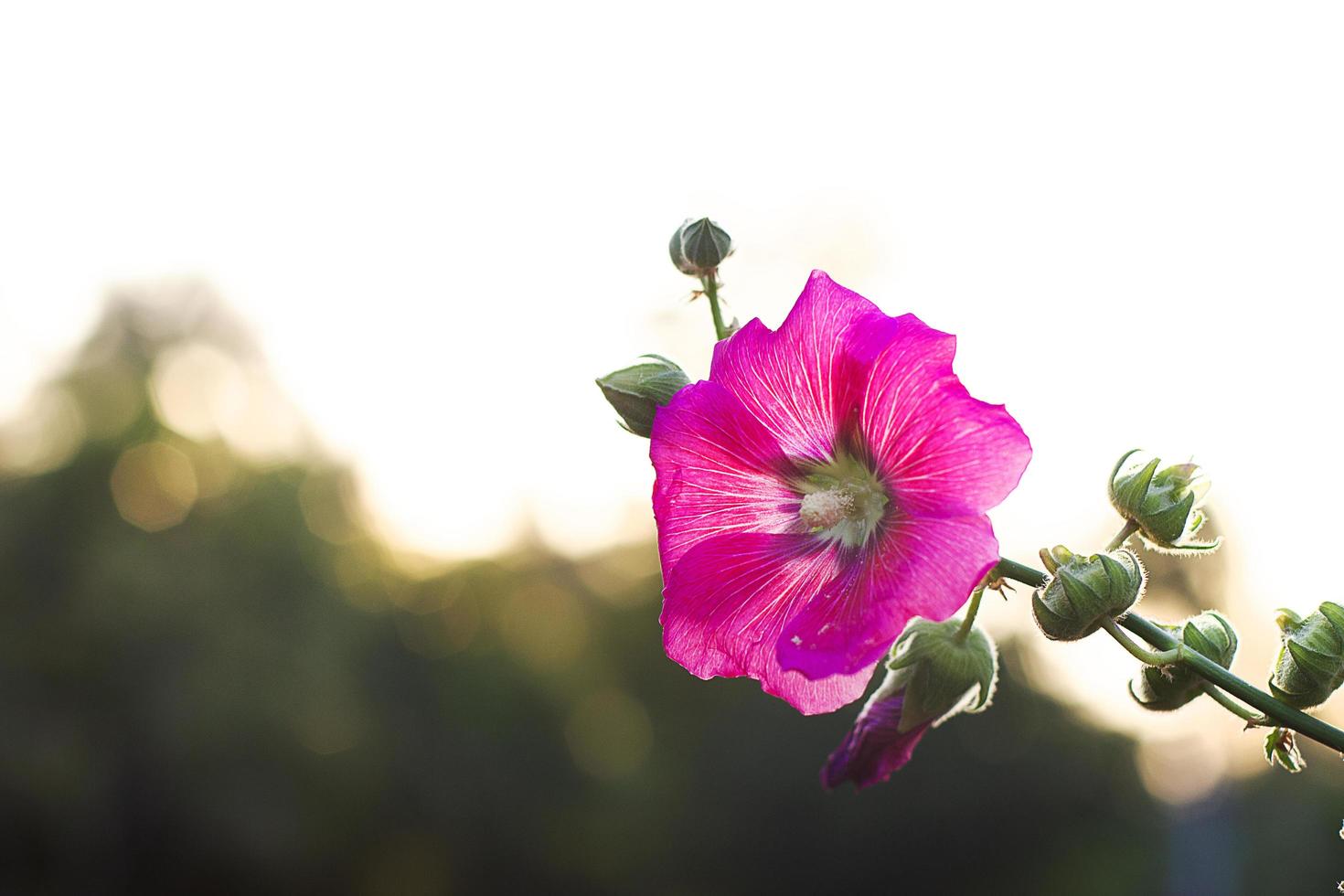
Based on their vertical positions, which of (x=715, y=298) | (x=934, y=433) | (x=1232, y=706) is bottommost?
(x=1232, y=706)

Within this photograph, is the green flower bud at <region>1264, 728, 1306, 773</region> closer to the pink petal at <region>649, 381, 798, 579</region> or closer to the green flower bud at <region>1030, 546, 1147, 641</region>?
the green flower bud at <region>1030, 546, 1147, 641</region>

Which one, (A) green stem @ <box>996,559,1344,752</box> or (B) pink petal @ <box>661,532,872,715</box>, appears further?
(B) pink petal @ <box>661,532,872,715</box>

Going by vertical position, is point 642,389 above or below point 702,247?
below

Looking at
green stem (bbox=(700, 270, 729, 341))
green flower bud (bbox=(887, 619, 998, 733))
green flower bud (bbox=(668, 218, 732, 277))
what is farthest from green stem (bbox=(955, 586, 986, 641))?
green flower bud (bbox=(668, 218, 732, 277))

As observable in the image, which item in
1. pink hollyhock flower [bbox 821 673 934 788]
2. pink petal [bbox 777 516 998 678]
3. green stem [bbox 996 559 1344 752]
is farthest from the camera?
pink hollyhock flower [bbox 821 673 934 788]

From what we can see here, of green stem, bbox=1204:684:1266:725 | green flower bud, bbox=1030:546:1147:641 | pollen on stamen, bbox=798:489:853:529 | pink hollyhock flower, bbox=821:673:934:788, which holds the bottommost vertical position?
pink hollyhock flower, bbox=821:673:934:788

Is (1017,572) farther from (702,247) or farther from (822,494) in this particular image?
(702,247)

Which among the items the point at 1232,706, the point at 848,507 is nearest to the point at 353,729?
the point at 848,507

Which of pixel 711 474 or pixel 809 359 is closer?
pixel 809 359
